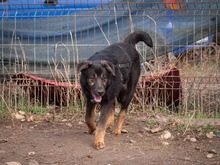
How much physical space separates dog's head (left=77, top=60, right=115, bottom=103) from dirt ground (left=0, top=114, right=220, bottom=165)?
61 centimetres

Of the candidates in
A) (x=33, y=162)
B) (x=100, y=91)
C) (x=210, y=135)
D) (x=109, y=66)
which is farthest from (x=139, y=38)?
(x=33, y=162)

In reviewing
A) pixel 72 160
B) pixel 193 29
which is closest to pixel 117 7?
pixel 193 29

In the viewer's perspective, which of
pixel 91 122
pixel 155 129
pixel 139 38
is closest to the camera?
pixel 91 122

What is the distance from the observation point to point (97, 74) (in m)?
5.31

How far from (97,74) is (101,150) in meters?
0.83

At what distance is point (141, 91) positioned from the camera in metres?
7.29

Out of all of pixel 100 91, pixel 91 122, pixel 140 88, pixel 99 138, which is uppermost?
pixel 100 91

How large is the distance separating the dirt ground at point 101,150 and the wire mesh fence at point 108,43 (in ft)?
2.95

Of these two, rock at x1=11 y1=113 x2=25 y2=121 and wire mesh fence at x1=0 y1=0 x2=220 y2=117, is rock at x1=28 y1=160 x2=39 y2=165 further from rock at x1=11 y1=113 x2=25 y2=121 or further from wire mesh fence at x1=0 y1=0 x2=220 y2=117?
wire mesh fence at x1=0 y1=0 x2=220 y2=117

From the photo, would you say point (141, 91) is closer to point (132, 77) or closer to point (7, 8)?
point (132, 77)

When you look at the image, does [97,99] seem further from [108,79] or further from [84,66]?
[84,66]

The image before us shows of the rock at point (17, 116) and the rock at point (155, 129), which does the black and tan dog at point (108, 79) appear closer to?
the rock at point (155, 129)

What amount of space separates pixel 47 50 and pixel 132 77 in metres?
2.05

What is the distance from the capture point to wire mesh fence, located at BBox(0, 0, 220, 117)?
7277 mm
